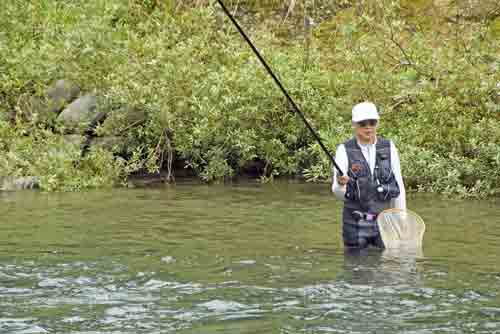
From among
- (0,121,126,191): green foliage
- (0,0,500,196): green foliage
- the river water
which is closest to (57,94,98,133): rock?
(0,0,500,196): green foliage

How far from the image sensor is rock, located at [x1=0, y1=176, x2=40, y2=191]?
15.1 m

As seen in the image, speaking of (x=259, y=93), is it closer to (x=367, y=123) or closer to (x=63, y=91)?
(x=63, y=91)

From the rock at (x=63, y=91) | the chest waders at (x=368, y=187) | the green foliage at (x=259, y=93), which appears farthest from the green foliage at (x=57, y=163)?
the chest waders at (x=368, y=187)

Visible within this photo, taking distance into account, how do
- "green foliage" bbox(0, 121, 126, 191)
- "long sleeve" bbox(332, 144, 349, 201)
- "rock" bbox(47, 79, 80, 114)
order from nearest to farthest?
"long sleeve" bbox(332, 144, 349, 201)
"green foliage" bbox(0, 121, 126, 191)
"rock" bbox(47, 79, 80, 114)

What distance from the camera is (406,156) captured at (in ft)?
45.7

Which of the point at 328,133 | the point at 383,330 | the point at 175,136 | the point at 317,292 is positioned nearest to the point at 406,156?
the point at 328,133

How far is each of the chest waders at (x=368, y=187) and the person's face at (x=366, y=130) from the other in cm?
13

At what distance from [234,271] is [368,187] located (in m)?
1.40

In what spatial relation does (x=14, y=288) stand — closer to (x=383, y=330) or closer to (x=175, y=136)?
(x=383, y=330)

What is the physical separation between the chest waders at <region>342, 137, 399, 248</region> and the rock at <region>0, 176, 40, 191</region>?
7.98 metres

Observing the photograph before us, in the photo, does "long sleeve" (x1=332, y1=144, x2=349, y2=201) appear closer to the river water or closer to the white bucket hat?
the white bucket hat

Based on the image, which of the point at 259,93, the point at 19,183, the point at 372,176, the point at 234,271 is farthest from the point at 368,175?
the point at 19,183

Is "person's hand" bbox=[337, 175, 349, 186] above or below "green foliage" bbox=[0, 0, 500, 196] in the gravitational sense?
below

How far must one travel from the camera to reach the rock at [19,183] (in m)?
15.1
